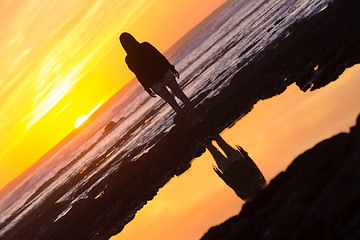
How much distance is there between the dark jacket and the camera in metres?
9.89

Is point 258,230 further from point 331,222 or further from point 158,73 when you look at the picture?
point 158,73

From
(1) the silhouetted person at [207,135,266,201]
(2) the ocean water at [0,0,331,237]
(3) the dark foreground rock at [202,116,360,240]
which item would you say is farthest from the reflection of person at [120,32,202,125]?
(3) the dark foreground rock at [202,116,360,240]

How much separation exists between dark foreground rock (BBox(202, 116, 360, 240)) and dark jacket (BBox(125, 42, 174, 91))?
5.50m

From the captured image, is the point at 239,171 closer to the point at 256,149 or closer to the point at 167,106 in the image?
the point at 256,149

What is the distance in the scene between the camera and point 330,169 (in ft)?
13.1

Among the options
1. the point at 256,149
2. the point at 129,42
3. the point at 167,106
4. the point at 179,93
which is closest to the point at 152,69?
the point at 179,93

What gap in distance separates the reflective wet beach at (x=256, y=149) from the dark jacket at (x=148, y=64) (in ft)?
6.92

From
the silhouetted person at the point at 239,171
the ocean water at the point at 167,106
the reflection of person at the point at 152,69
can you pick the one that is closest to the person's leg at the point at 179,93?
the reflection of person at the point at 152,69

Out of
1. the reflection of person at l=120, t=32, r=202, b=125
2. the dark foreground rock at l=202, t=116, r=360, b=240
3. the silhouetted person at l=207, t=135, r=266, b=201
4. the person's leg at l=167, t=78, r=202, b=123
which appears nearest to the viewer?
the dark foreground rock at l=202, t=116, r=360, b=240

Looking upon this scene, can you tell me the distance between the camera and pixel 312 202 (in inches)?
144

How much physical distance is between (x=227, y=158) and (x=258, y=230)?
3.90 m

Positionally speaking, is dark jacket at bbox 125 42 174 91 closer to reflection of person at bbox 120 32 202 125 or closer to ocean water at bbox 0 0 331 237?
reflection of person at bbox 120 32 202 125

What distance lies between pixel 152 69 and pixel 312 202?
6.80 meters

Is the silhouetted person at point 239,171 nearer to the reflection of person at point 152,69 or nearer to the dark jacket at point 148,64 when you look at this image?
the reflection of person at point 152,69
